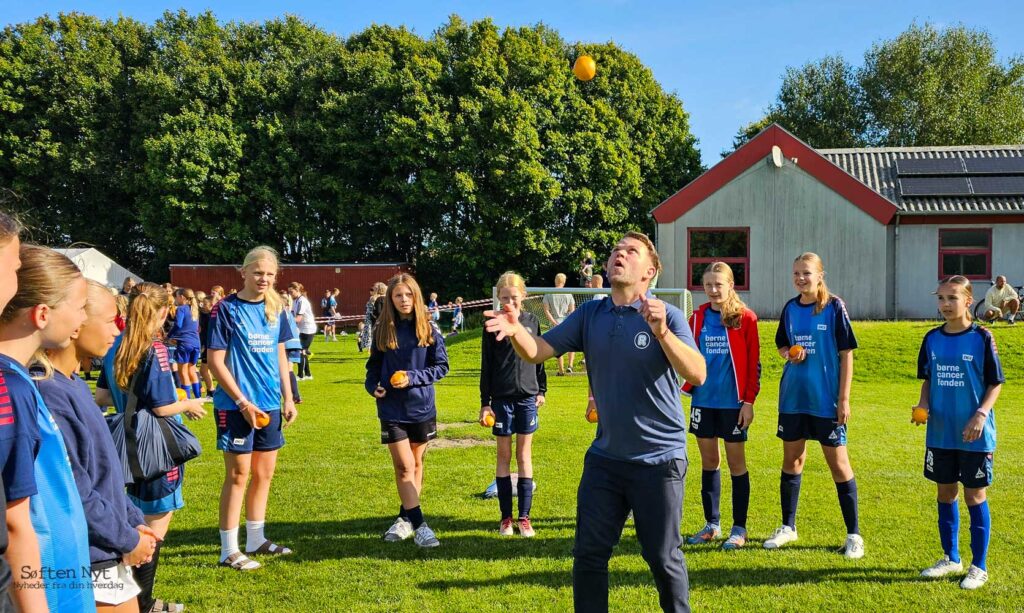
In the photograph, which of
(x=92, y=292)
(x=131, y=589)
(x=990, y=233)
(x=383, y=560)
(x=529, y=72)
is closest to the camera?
Result: (x=131, y=589)

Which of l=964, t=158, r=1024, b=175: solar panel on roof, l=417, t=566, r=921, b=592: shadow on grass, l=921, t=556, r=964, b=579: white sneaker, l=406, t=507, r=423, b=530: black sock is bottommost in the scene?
l=417, t=566, r=921, b=592: shadow on grass

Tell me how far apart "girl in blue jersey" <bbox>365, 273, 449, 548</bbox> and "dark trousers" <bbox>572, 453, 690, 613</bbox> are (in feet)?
7.67

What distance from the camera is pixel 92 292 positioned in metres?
3.37

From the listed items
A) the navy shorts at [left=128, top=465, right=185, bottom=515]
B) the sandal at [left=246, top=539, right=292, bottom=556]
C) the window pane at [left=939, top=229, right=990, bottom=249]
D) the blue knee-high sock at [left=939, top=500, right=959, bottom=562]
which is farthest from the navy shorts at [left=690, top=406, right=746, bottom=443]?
the window pane at [left=939, top=229, right=990, bottom=249]

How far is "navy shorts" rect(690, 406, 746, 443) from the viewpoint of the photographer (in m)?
5.87

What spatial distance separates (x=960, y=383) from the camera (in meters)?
5.11

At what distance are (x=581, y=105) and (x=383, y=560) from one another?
3331 centimetres

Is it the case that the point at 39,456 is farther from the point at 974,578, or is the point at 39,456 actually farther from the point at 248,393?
the point at 974,578

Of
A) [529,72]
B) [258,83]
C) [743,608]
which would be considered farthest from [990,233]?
[258,83]

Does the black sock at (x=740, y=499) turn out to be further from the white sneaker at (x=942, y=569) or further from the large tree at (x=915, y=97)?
the large tree at (x=915, y=97)

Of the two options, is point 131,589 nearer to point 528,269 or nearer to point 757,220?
point 757,220

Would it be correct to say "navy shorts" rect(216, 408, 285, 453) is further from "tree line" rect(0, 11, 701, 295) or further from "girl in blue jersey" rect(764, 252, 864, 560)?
"tree line" rect(0, 11, 701, 295)

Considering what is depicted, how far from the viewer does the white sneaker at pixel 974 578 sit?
191 inches

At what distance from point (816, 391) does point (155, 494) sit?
4780 millimetres
